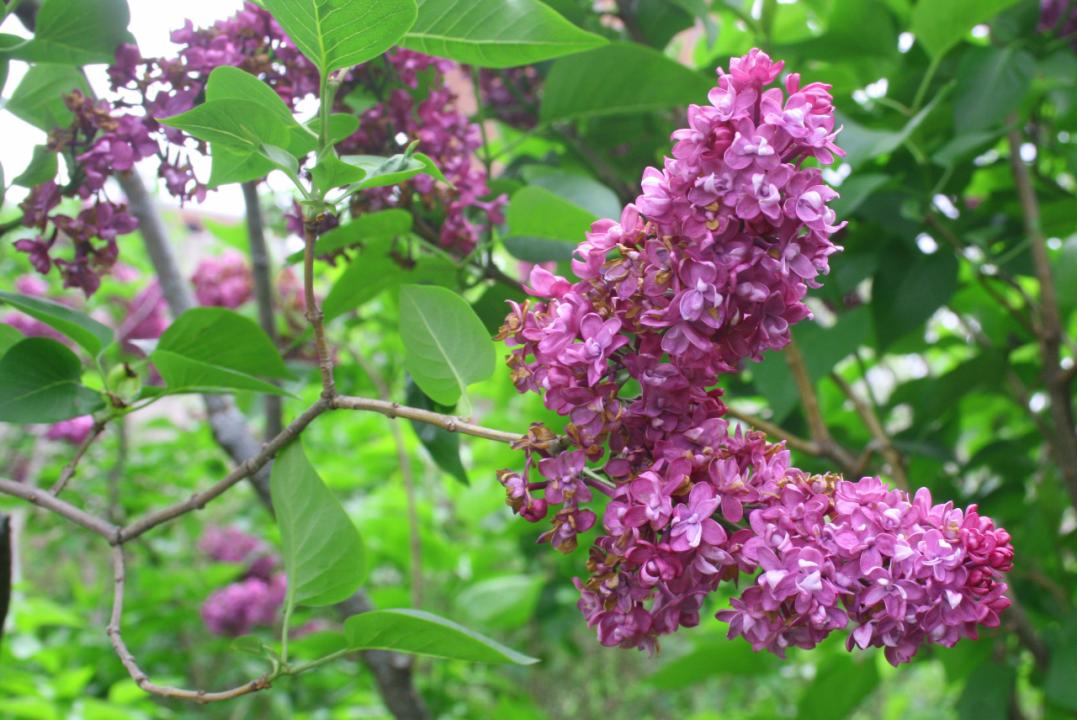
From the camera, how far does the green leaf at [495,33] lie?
0.58 m

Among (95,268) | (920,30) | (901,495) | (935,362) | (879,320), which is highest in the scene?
(95,268)

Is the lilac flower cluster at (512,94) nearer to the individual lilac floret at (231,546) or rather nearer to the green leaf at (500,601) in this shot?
the green leaf at (500,601)

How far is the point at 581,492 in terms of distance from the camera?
1.55 ft

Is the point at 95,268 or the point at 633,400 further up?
the point at 95,268

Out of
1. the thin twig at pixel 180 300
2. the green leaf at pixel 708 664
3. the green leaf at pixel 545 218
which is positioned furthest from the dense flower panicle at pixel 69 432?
the green leaf at pixel 545 218

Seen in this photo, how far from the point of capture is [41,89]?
694mm

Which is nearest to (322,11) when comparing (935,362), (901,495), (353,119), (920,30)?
(353,119)

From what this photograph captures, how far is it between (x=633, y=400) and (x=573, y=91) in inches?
17.7

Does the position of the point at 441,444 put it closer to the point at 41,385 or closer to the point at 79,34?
the point at 41,385

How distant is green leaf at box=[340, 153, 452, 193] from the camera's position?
471 millimetres

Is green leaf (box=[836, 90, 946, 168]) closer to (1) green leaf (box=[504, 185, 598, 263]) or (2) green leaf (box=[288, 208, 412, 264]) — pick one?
(1) green leaf (box=[504, 185, 598, 263])

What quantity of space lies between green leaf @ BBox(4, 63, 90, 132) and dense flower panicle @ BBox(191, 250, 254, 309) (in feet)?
2.81

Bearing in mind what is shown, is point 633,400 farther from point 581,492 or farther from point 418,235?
point 418,235

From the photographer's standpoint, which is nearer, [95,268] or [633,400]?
[633,400]
